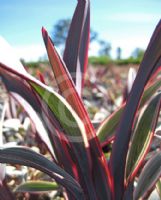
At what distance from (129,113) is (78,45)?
0.22m

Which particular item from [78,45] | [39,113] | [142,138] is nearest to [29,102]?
[39,113]

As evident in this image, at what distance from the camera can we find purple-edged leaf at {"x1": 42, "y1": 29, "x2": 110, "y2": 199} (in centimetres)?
63

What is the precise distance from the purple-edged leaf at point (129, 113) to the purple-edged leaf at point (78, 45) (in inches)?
7.1

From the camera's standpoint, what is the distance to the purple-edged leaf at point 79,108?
0.63 metres

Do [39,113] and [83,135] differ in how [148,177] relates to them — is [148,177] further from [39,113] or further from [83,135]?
[39,113]

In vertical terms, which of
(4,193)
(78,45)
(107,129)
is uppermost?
(78,45)

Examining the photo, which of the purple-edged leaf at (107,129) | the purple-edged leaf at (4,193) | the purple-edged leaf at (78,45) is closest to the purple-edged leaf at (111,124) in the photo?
the purple-edged leaf at (107,129)

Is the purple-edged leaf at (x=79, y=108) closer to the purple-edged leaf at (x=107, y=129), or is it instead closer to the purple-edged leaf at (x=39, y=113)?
the purple-edged leaf at (x=39, y=113)

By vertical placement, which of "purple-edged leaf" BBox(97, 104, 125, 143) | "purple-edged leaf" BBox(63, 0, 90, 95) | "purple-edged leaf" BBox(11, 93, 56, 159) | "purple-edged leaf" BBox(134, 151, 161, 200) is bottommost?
"purple-edged leaf" BBox(134, 151, 161, 200)

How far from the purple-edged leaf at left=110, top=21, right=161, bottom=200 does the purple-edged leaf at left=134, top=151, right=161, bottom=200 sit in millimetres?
32

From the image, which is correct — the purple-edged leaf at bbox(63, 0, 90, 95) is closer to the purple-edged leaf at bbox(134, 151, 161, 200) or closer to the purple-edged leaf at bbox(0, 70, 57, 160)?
the purple-edged leaf at bbox(0, 70, 57, 160)

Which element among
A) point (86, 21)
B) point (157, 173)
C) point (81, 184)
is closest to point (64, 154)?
point (81, 184)

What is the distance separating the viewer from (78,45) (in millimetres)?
812

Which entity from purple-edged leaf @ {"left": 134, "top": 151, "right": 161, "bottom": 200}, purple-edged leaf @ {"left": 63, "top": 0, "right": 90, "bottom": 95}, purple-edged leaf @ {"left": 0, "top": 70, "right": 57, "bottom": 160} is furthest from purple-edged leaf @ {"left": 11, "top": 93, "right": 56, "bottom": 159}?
purple-edged leaf @ {"left": 134, "top": 151, "right": 161, "bottom": 200}
